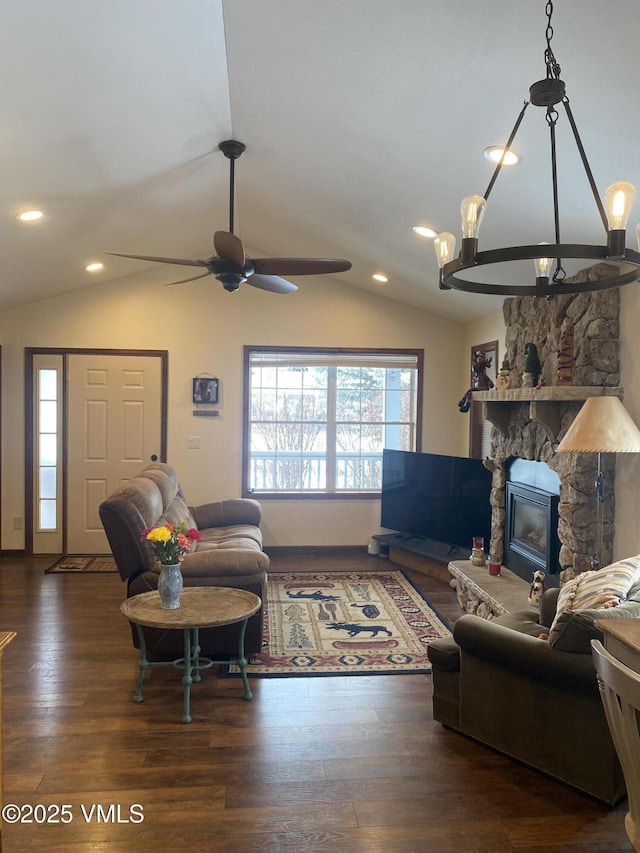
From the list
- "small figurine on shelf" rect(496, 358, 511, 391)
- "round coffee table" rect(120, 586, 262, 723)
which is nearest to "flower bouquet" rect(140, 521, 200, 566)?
"round coffee table" rect(120, 586, 262, 723)

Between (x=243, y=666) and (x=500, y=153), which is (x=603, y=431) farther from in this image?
(x=243, y=666)

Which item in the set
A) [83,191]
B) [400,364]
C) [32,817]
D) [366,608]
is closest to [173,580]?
[32,817]

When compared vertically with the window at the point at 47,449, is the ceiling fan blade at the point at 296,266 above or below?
above

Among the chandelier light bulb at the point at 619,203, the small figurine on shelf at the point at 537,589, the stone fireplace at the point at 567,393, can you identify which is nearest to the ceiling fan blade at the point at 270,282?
the stone fireplace at the point at 567,393

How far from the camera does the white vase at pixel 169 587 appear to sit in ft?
10.3

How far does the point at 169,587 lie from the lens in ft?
10.3

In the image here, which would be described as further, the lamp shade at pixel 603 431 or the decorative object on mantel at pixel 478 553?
the decorative object on mantel at pixel 478 553

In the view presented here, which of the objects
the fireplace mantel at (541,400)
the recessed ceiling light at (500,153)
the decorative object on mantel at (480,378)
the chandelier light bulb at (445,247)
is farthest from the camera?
the decorative object on mantel at (480,378)

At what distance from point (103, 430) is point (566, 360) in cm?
442

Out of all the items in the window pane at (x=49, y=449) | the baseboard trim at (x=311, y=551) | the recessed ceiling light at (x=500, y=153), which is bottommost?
the baseboard trim at (x=311, y=551)

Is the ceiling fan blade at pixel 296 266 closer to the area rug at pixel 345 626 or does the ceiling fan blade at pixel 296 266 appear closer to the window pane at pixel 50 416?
the area rug at pixel 345 626

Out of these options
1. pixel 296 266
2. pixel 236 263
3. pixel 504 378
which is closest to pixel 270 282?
pixel 296 266

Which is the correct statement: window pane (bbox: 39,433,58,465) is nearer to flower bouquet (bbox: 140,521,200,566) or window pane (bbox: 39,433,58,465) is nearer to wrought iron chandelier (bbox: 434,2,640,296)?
flower bouquet (bbox: 140,521,200,566)

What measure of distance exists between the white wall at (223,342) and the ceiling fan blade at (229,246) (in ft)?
9.02
